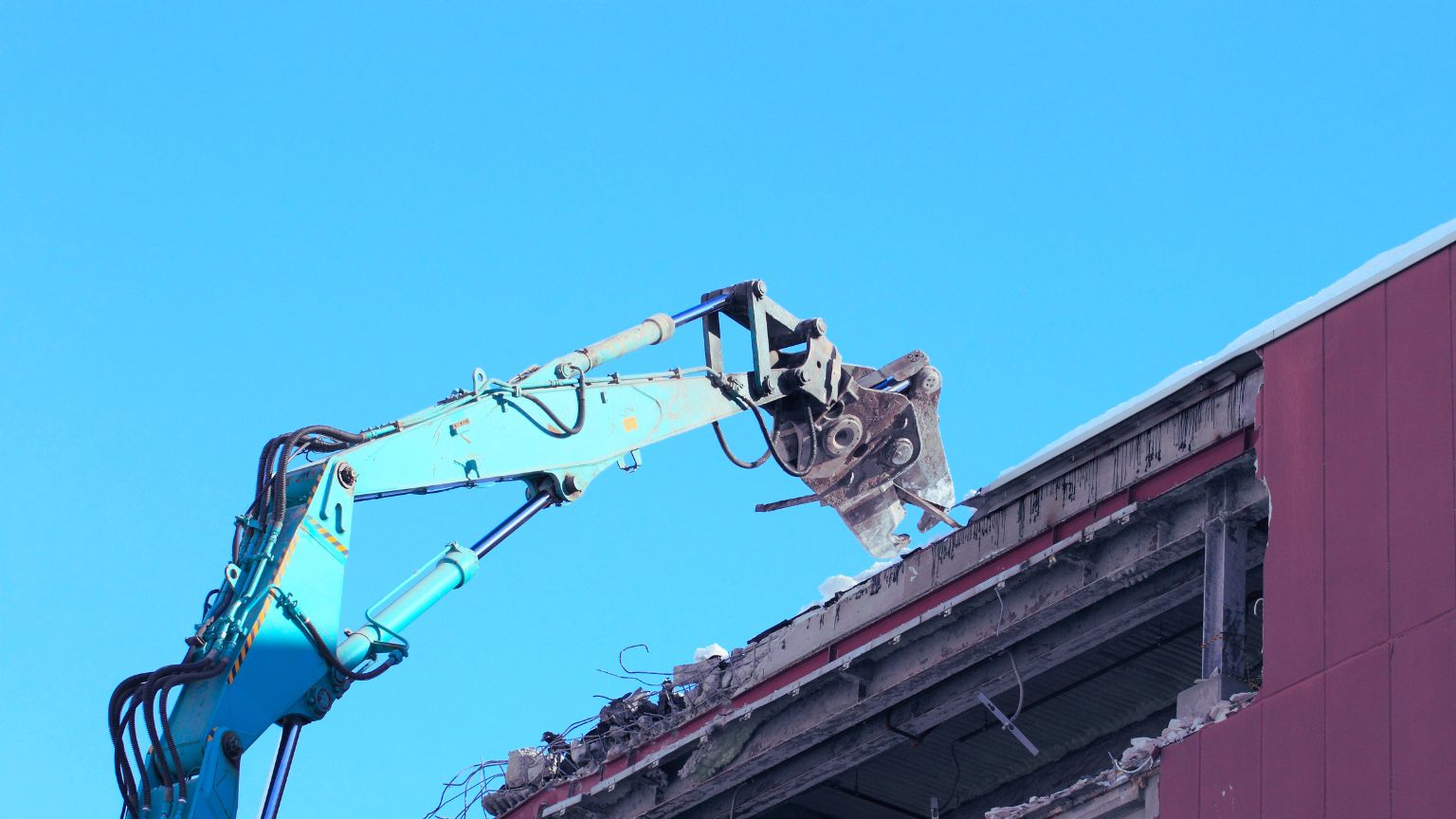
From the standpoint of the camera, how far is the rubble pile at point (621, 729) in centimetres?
1881

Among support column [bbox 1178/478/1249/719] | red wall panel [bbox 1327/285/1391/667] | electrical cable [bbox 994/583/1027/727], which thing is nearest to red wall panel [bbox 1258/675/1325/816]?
red wall panel [bbox 1327/285/1391/667]

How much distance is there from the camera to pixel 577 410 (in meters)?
17.8

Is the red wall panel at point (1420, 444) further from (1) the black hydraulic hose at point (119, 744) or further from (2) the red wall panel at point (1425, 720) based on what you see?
(1) the black hydraulic hose at point (119, 744)

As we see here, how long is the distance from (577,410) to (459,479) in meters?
1.50

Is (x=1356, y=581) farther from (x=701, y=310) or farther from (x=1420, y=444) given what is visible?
(x=701, y=310)

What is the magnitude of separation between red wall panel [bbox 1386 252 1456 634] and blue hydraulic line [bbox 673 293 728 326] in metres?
7.12

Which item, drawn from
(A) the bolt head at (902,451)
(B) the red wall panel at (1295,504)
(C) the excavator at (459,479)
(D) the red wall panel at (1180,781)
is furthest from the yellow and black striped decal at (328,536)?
(B) the red wall panel at (1295,504)

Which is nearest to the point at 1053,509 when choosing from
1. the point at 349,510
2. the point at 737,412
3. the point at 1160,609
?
the point at 1160,609

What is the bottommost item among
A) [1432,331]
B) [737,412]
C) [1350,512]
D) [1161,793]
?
[1161,793]

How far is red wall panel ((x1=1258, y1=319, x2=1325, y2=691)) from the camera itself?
514 inches

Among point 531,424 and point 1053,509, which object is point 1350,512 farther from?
point 531,424

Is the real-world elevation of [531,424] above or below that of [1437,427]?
above

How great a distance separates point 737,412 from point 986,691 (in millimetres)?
3884

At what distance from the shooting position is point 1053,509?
52.0 ft
